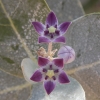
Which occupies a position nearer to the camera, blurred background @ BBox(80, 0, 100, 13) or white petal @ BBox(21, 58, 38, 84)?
white petal @ BBox(21, 58, 38, 84)

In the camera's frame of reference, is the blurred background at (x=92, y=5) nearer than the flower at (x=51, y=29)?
No

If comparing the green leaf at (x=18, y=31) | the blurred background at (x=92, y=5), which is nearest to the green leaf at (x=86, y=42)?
the green leaf at (x=18, y=31)

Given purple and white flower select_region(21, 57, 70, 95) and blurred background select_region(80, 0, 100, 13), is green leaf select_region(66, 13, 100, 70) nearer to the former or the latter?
purple and white flower select_region(21, 57, 70, 95)

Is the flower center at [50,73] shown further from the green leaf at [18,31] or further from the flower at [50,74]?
the green leaf at [18,31]

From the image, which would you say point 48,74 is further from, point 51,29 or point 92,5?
point 92,5

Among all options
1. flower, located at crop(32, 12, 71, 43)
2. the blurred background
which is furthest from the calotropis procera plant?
the blurred background

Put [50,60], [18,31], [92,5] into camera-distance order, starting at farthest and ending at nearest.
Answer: [92,5], [18,31], [50,60]

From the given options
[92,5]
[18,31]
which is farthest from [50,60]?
[92,5]
